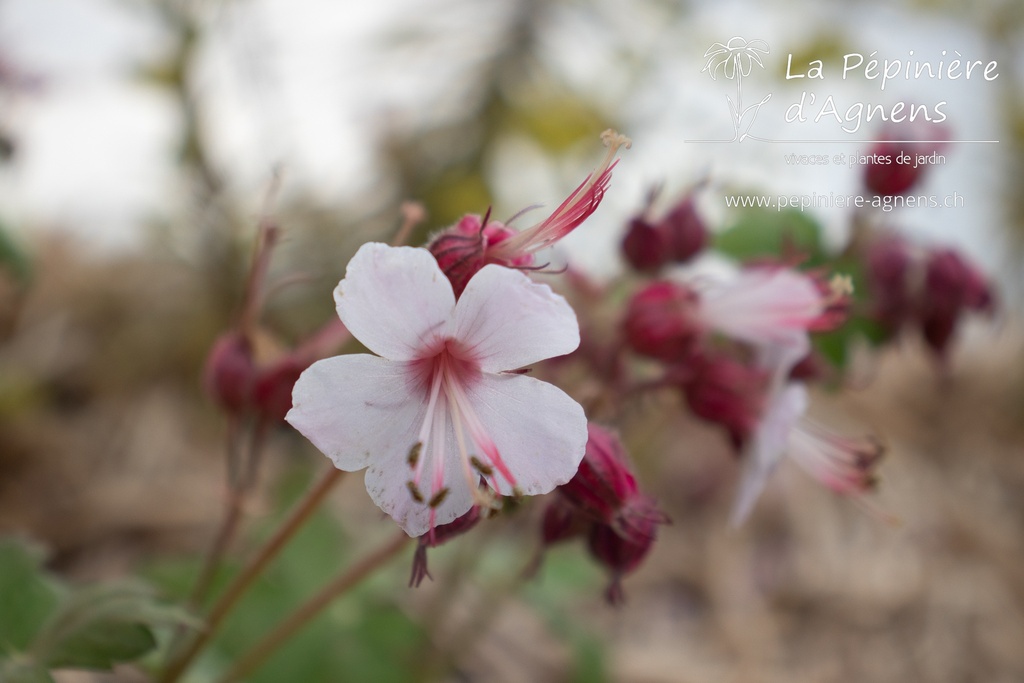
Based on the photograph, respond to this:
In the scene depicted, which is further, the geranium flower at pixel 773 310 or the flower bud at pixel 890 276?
the flower bud at pixel 890 276

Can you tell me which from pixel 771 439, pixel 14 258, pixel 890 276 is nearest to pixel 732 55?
pixel 890 276

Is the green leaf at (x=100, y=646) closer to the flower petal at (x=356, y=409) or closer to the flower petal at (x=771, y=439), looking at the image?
the flower petal at (x=356, y=409)

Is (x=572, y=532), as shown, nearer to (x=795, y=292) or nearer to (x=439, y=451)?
(x=439, y=451)

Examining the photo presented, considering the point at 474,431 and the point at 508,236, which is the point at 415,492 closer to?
the point at 474,431

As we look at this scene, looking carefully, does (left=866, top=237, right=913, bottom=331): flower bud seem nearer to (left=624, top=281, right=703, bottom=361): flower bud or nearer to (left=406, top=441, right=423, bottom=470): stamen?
(left=624, top=281, right=703, bottom=361): flower bud

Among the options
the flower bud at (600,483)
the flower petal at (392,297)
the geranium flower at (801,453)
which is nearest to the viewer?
the flower petal at (392,297)

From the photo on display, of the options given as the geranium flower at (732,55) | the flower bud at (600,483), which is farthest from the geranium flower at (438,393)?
the geranium flower at (732,55)
